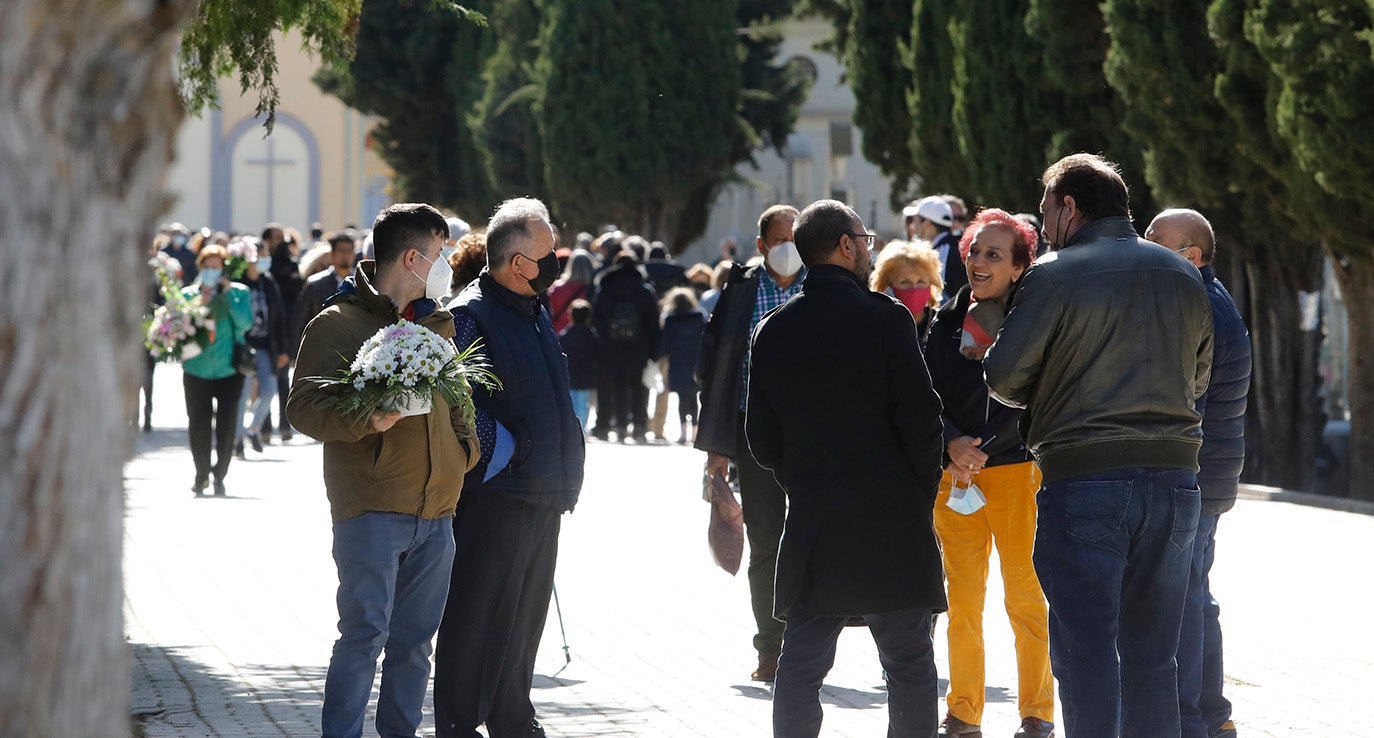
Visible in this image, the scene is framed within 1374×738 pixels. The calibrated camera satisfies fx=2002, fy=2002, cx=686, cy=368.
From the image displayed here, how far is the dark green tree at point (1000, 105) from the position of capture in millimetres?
21656

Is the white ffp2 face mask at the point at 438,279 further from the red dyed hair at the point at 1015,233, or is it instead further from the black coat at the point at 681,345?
the black coat at the point at 681,345

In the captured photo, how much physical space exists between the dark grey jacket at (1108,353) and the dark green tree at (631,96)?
3604 cm

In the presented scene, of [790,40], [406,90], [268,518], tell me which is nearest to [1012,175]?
[268,518]

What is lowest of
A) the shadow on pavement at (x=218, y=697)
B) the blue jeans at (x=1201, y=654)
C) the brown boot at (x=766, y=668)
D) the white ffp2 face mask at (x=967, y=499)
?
the shadow on pavement at (x=218, y=697)

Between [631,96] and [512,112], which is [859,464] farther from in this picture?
[512,112]

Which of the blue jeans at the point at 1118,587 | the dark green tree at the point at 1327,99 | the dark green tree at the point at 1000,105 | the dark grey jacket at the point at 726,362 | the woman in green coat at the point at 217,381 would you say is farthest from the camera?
the dark green tree at the point at 1000,105

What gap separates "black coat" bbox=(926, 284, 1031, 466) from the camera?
6.71 m

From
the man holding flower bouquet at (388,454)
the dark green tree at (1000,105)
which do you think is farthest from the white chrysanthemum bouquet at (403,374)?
the dark green tree at (1000,105)

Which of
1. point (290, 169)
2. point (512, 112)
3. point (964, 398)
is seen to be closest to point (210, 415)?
point (964, 398)

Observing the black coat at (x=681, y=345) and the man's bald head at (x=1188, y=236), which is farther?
the black coat at (x=681, y=345)

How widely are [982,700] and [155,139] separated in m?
4.38

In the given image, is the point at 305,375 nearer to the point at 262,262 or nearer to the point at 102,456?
the point at 102,456

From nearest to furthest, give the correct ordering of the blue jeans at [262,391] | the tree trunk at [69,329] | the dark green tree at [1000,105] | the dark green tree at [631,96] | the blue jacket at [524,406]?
1. the tree trunk at [69,329]
2. the blue jacket at [524,406]
3. the blue jeans at [262,391]
4. the dark green tree at [1000,105]
5. the dark green tree at [631,96]

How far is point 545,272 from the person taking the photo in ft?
21.4
